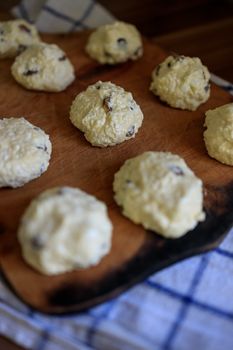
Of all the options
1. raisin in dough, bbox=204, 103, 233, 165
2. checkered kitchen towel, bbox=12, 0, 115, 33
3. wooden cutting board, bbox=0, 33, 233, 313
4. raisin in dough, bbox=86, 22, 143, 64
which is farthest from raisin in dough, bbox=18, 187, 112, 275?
checkered kitchen towel, bbox=12, 0, 115, 33

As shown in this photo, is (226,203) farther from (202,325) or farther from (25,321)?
(25,321)

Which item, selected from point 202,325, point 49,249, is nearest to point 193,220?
point 202,325

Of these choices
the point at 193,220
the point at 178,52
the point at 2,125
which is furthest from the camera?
the point at 178,52

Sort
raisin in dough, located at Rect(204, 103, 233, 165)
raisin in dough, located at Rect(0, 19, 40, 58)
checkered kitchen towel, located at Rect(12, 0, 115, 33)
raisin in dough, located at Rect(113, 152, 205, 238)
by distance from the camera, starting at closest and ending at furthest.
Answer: raisin in dough, located at Rect(113, 152, 205, 238)
raisin in dough, located at Rect(204, 103, 233, 165)
raisin in dough, located at Rect(0, 19, 40, 58)
checkered kitchen towel, located at Rect(12, 0, 115, 33)

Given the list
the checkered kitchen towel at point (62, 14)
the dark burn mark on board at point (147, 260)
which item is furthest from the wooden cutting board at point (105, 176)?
the checkered kitchen towel at point (62, 14)

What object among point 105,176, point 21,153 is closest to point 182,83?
point 105,176

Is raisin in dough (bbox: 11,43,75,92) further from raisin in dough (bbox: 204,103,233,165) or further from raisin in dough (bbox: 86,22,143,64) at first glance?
raisin in dough (bbox: 204,103,233,165)
